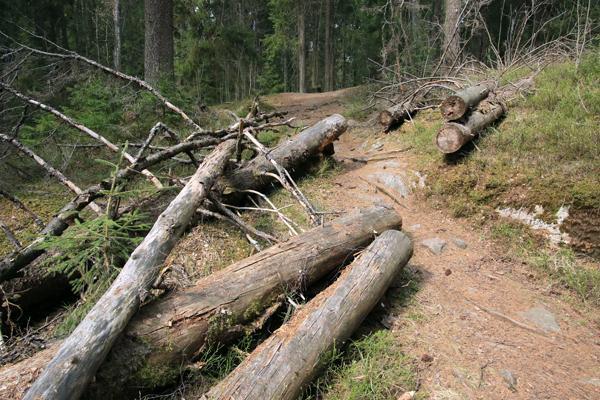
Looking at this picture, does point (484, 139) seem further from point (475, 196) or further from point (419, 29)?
point (419, 29)

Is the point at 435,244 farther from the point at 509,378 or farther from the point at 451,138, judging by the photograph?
the point at 509,378

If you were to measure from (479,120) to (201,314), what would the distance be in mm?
4768

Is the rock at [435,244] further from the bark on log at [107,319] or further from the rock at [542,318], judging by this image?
the bark on log at [107,319]

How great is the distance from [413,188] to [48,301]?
14.6 feet

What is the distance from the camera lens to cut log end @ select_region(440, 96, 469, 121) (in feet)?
18.0

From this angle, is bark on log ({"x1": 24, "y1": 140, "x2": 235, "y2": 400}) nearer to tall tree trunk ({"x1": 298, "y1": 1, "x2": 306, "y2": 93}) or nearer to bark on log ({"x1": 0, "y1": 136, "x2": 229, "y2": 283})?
bark on log ({"x1": 0, "y1": 136, "x2": 229, "y2": 283})

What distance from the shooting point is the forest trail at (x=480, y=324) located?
271cm

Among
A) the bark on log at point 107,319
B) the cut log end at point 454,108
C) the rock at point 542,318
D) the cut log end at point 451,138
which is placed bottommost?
the rock at point 542,318

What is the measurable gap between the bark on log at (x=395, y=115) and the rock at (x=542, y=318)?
446cm

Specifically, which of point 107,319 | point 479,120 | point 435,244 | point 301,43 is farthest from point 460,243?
point 301,43

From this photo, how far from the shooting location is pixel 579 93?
5.48 meters

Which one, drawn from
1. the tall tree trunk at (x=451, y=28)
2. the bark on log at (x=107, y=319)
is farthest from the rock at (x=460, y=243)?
the tall tree trunk at (x=451, y=28)

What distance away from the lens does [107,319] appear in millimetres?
2332

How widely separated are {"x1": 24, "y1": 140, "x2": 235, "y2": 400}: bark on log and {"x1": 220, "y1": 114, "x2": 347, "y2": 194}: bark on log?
1.37 m
